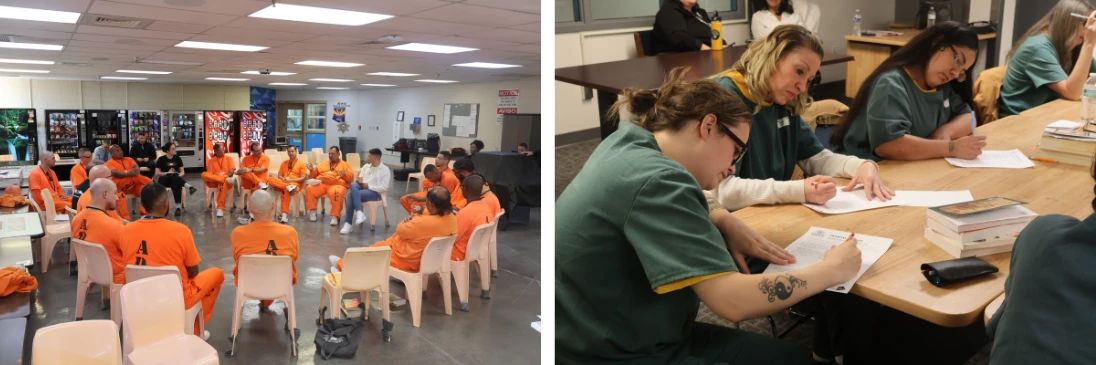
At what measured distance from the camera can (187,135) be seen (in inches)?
422

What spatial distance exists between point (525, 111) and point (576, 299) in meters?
11.5

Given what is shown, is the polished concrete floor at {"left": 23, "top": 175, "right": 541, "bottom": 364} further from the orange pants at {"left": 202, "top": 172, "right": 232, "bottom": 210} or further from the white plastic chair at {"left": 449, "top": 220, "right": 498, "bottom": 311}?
the orange pants at {"left": 202, "top": 172, "right": 232, "bottom": 210}

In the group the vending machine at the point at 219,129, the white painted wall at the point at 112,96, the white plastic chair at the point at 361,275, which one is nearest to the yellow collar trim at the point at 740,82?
the white plastic chair at the point at 361,275

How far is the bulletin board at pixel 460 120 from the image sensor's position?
46.9 feet

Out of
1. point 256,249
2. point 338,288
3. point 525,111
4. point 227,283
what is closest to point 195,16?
point 256,249

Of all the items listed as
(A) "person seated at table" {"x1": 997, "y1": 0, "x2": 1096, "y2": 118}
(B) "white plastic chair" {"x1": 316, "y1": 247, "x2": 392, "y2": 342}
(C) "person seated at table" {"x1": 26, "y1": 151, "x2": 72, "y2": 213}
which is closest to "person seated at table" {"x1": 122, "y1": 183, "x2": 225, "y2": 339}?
(B) "white plastic chair" {"x1": 316, "y1": 247, "x2": 392, "y2": 342}

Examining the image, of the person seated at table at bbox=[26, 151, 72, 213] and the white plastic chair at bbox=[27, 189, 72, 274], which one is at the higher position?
the person seated at table at bbox=[26, 151, 72, 213]

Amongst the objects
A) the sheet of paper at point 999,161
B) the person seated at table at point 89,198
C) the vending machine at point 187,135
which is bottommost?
the person seated at table at point 89,198

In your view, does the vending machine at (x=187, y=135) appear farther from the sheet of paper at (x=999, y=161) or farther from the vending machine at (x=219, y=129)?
the sheet of paper at (x=999, y=161)

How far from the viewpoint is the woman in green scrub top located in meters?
1.00

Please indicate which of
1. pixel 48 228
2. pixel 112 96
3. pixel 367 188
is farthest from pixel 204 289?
pixel 112 96

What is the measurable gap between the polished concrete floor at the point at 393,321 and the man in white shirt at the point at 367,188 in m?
1.69

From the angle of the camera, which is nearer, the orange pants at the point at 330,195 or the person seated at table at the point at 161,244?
the person seated at table at the point at 161,244

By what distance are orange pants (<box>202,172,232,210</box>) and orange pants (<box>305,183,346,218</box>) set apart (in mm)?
1328
